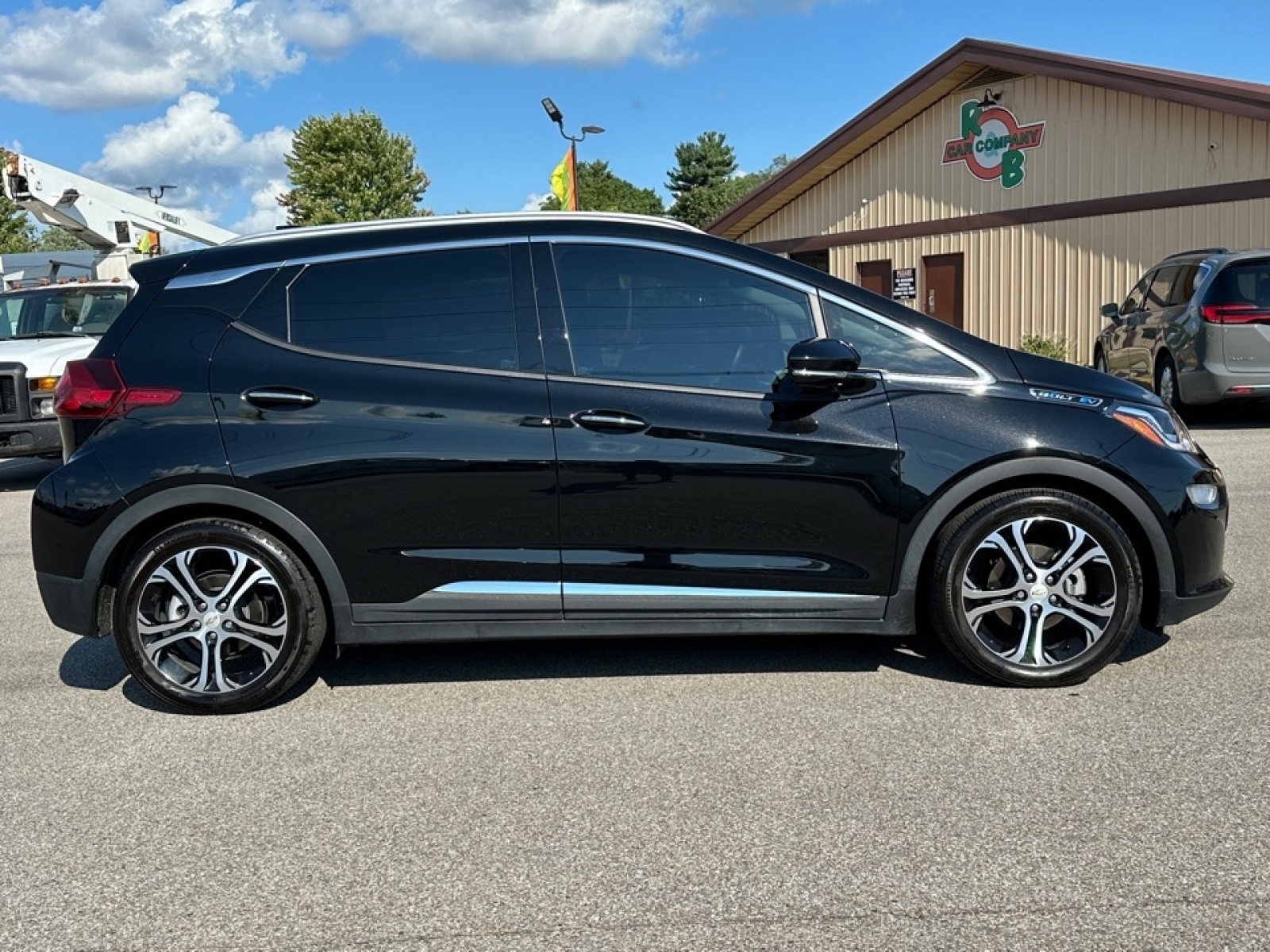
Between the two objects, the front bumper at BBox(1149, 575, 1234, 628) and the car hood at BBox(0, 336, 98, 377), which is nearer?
the front bumper at BBox(1149, 575, 1234, 628)

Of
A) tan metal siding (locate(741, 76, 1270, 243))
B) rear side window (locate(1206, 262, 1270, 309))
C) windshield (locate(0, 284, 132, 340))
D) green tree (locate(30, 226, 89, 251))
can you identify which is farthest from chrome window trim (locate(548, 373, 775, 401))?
green tree (locate(30, 226, 89, 251))

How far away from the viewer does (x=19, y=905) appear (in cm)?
295

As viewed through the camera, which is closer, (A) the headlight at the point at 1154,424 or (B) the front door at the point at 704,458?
(B) the front door at the point at 704,458

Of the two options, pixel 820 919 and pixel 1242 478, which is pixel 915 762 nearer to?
pixel 820 919

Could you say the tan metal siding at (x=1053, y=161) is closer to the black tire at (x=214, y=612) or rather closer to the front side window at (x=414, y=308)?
the front side window at (x=414, y=308)

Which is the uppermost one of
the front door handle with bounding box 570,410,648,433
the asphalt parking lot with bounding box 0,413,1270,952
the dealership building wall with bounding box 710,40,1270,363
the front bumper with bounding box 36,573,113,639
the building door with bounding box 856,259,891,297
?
the dealership building wall with bounding box 710,40,1270,363

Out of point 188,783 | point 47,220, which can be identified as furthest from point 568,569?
point 47,220

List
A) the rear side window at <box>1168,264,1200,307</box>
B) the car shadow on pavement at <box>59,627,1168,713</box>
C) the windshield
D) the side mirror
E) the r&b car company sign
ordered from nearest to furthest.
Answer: the side mirror < the car shadow on pavement at <box>59,627,1168,713</box> < the rear side window at <box>1168,264,1200,307</box> < the windshield < the r&b car company sign

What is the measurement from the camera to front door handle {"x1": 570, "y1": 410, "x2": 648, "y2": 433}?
4145 millimetres

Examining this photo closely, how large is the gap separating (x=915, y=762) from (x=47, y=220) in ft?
59.9

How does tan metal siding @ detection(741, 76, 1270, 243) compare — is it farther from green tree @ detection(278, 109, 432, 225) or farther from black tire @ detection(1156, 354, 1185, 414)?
green tree @ detection(278, 109, 432, 225)

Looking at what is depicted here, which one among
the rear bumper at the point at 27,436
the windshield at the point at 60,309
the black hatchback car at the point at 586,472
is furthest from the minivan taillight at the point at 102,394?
the windshield at the point at 60,309

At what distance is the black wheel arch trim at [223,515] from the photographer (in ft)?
13.9

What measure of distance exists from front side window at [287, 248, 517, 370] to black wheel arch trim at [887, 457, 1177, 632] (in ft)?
5.19
